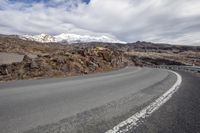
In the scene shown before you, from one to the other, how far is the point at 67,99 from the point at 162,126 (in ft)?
13.3

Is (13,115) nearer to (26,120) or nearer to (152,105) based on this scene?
(26,120)

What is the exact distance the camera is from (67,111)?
22.2 feet

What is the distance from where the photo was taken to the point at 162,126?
5.47m

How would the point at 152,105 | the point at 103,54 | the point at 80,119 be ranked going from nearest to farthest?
the point at 80,119 < the point at 152,105 < the point at 103,54

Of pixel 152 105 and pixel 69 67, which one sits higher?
pixel 152 105

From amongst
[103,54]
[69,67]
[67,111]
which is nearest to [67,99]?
[67,111]

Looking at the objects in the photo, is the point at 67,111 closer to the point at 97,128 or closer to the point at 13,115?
the point at 13,115

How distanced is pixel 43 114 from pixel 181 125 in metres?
3.24

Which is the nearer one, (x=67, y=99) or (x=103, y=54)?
(x=67, y=99)

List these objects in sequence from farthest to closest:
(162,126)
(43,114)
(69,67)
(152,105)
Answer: (69,67) < (152,105) < (43,114) < (162,126)

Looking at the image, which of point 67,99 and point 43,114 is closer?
point 43,114

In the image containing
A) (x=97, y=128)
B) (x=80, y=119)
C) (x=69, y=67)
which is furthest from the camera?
(x=69, y=67)

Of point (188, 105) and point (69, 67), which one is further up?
point (188, 105)

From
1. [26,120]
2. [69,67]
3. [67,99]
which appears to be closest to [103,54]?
[69,67]
